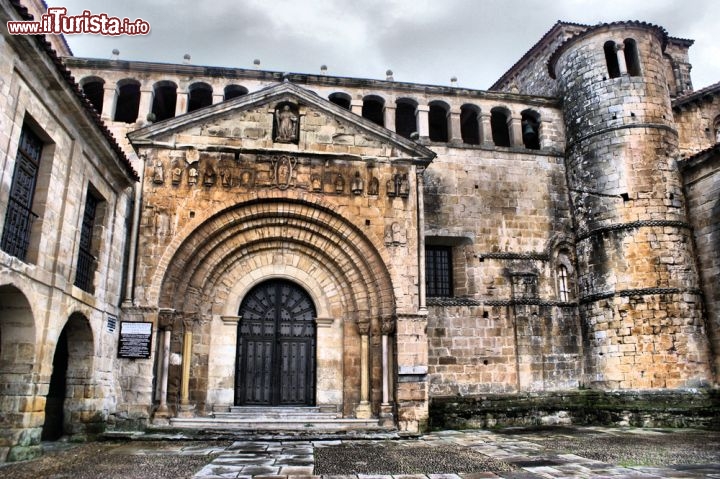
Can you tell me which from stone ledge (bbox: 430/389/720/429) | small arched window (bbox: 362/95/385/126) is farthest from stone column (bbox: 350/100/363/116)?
stone ledge (bbox: 430/389/720/429)

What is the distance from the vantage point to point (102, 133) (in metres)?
10.9

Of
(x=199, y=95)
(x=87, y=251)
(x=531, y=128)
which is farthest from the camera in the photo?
(x=531, y=128)

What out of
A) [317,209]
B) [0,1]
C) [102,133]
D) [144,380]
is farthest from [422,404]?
[0,1]

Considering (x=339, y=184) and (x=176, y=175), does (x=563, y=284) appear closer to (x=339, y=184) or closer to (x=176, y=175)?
(x=339, y=184)

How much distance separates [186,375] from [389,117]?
9.67 m

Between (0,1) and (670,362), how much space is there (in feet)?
52.6

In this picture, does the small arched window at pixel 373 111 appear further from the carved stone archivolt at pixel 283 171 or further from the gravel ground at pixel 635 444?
the gravel ground at pixel 635 444

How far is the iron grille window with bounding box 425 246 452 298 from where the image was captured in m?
16.3

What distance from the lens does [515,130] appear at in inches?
697

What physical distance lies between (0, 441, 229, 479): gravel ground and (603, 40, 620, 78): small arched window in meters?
15.8

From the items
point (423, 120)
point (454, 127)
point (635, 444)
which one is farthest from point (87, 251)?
point (635, 444)

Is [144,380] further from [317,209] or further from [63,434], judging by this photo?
[317,209]

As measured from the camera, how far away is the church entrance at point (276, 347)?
43.6ft

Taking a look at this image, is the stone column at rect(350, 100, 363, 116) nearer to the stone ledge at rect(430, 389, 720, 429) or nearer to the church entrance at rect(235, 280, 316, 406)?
the church entrance at rect(235, 280, 316, 406)
